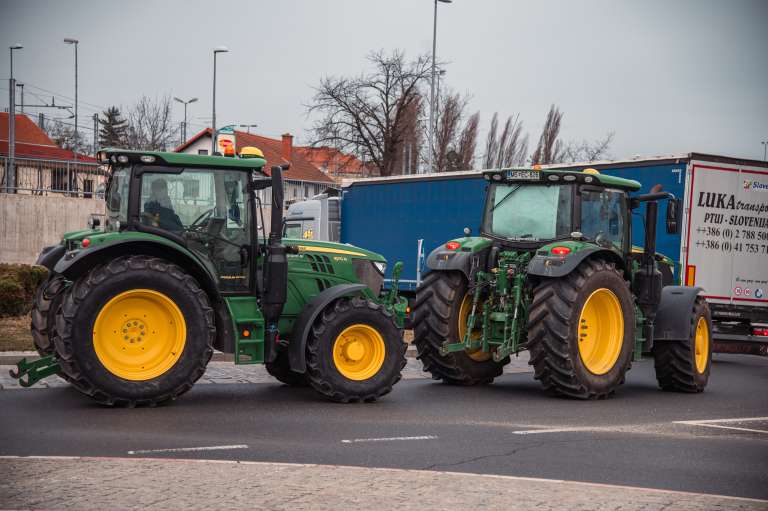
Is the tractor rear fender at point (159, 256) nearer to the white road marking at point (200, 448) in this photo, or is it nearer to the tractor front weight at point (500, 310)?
the white road marking at point (200, 448)

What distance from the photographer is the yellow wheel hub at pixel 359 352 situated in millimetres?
11297

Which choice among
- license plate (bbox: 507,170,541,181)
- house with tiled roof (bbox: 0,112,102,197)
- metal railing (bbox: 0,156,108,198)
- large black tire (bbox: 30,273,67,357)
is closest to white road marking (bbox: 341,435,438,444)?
large black tire (bbox: 30,273,67,357)

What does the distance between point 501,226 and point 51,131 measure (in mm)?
76790

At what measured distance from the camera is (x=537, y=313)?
12.2m

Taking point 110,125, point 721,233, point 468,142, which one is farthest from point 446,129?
point 110,125

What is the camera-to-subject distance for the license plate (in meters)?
13.4

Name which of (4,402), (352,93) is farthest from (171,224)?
(352,93)

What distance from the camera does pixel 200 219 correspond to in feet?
36.0

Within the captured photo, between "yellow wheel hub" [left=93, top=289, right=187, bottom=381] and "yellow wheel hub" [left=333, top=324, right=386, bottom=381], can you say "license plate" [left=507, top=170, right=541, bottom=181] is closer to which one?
"yellow wheel hub" [left=333, top=324, right=386, bottom=381]

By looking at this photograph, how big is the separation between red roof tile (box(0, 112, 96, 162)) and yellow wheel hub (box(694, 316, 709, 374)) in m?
42.0

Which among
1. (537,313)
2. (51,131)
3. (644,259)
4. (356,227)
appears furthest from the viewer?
(51,131)

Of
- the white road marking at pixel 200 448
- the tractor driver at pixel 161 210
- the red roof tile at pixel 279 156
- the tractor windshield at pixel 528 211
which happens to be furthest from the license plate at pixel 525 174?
the red roof tile at pixel 279 156

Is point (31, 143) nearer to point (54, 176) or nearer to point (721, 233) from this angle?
point (54, 176)

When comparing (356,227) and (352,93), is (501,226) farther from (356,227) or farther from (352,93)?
(352,93)
